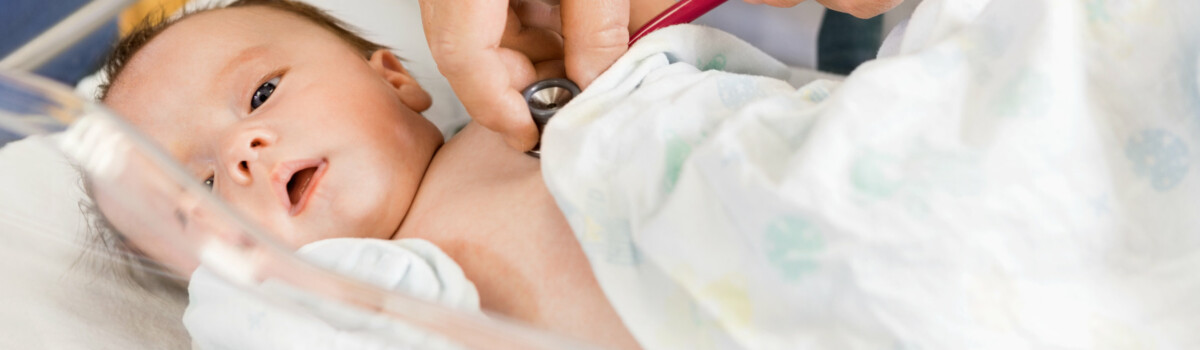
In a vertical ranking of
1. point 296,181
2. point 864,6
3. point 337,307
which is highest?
point 864,6

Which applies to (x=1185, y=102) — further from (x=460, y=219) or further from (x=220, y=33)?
(x=220, y=33)

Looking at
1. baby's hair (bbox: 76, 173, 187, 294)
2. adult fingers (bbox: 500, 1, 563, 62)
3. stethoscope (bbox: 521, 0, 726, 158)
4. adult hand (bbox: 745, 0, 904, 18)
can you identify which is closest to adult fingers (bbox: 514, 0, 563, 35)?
adult fingers (bbox: 500, 1, 563, 62)

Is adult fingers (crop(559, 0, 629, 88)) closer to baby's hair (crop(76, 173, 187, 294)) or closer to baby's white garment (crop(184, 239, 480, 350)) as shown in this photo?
baby's white garment (crop(184, 239, 480, 350))

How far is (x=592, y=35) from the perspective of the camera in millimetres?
737

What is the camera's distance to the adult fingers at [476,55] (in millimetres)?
650

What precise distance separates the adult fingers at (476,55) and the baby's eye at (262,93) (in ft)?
0.88

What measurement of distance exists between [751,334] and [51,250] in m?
0.59

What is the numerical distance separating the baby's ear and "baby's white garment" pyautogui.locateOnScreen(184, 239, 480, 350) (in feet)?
1.00

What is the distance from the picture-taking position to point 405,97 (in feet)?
3.13

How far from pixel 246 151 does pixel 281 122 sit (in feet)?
0.17

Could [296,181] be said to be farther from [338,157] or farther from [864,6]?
[864,6]

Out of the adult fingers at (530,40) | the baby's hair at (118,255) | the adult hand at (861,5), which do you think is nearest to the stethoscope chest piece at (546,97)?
the adult fingers at (530,40)

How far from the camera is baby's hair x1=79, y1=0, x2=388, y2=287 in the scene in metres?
0.61

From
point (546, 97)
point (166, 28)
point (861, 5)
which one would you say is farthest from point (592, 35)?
point (166, 28)
